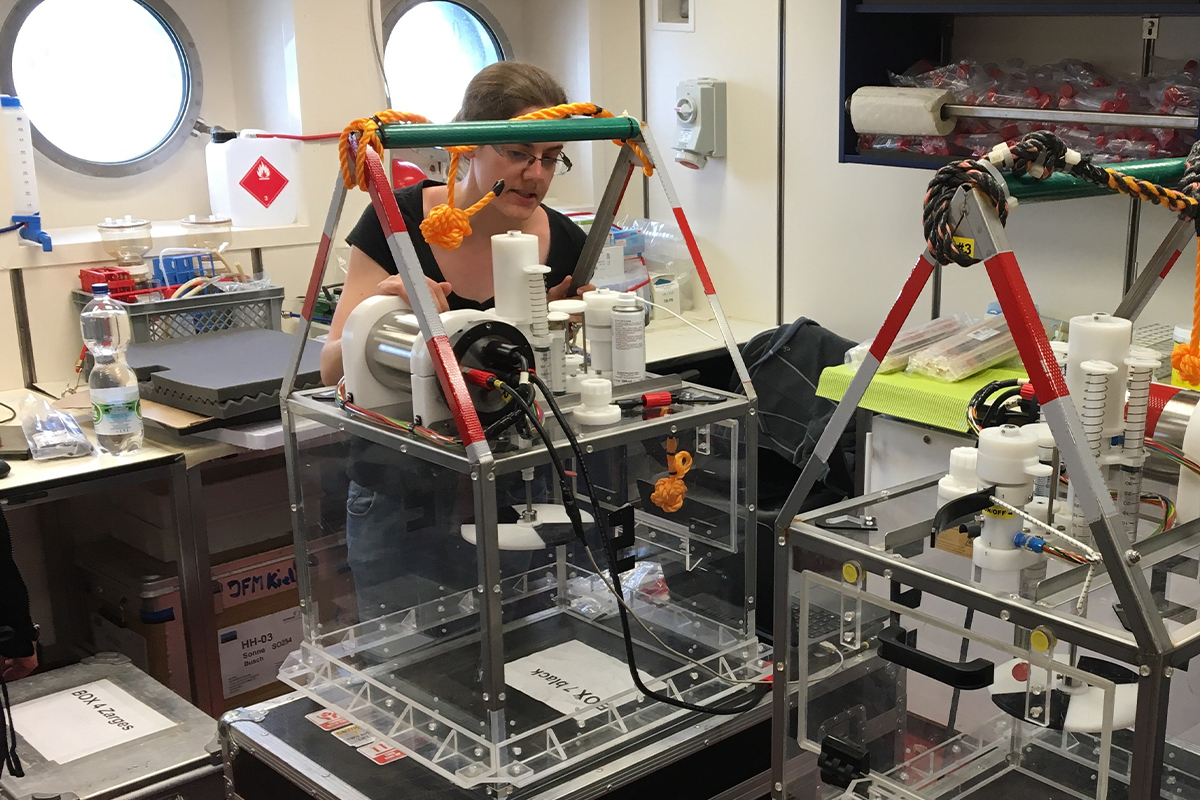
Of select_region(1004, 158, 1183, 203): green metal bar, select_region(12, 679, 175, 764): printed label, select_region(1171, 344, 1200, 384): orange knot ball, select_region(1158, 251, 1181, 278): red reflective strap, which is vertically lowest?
select_region(12, 679, 175, 764): printed label

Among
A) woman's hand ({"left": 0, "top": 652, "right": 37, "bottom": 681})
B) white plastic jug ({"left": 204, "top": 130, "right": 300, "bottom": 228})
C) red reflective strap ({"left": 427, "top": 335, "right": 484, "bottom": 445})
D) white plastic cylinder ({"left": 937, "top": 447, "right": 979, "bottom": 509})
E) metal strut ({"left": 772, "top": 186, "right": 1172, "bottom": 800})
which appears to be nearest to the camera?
metal strut ({"left": 772, "top": 186, "right": 1172, "bottom": 800})

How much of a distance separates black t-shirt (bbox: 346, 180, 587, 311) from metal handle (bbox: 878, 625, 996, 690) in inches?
35.0

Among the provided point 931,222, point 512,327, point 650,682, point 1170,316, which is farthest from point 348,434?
point 1170,316

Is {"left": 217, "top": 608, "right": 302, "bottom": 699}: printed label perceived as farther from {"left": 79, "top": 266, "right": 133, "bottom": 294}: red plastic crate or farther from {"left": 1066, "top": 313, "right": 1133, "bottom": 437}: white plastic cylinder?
{"left": 1066, "top": 313, "right": 1133, "bottom": 437}: white plastic cylinder

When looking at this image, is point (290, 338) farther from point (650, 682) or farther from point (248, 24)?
point (650, 682)

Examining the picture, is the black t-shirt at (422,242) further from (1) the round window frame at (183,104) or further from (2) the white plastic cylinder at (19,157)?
(1) the round window frame at (183,104)

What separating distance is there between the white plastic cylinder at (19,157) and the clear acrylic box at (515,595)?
1.78 metres

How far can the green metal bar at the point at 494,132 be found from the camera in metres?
1.28

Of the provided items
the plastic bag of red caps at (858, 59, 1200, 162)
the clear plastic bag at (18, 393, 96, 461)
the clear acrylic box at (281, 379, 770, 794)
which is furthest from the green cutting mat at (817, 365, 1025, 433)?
the clear plastic bag at (18, 393, 96, 461)

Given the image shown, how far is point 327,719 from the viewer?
1438 mm

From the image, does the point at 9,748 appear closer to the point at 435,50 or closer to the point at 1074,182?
the point at 1074,182

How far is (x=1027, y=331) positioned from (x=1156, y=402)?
0.28 meters

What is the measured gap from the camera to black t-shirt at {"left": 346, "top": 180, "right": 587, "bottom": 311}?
69.6 inches

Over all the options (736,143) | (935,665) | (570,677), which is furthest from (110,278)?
(935,665)
